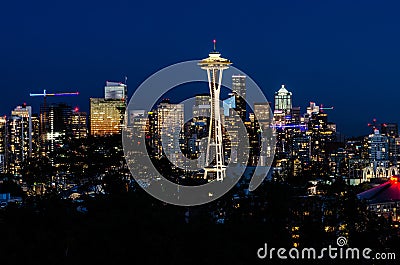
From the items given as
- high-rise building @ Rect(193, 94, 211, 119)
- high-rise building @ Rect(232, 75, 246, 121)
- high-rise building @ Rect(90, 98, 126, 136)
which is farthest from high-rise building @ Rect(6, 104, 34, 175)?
high-rise building @ Rect(232, 75, 246, 121)

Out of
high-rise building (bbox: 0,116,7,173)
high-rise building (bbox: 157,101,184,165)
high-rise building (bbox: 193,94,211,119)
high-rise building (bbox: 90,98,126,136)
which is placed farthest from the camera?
high-rise building (bbox: 90,98,126,136)

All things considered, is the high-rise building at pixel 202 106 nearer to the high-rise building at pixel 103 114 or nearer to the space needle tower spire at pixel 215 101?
the space needle tower spire at pixel 215 101

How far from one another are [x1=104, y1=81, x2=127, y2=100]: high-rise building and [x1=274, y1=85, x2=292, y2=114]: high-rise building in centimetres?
1583

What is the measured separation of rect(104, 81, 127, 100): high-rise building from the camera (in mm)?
38656

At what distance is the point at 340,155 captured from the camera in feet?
147

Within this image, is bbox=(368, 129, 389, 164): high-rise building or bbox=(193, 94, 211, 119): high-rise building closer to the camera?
bbox=(193, 94, 211, 119): high-rise building

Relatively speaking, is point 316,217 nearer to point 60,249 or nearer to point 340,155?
point 60,249

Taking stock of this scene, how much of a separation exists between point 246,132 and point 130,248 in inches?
1180

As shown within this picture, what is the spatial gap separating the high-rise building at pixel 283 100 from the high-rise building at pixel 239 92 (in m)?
10.5

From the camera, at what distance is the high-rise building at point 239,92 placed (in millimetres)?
35562

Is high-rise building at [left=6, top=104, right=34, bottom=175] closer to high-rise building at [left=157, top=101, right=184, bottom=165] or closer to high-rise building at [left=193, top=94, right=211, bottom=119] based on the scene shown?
high-rise building at [left=157, top=101, right=184, bottom=165]

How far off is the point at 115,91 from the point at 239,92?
6804mm

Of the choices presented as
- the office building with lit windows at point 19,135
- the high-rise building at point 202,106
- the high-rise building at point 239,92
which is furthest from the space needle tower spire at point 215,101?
the office building with lit windows at point 19,135

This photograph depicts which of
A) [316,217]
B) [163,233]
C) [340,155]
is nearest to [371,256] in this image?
[316,217]
